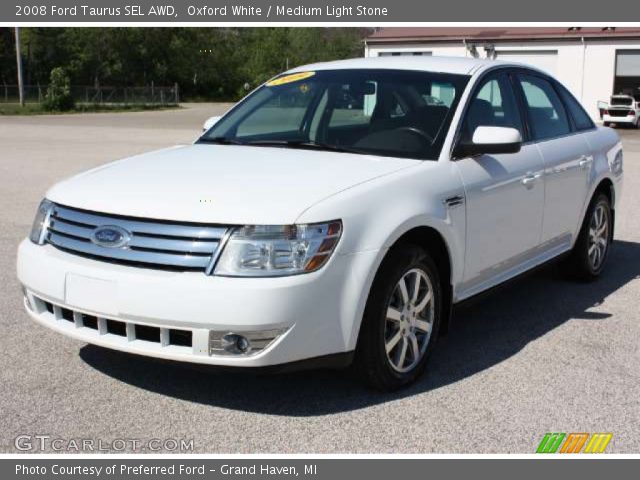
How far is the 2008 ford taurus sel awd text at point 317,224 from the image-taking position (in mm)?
3615

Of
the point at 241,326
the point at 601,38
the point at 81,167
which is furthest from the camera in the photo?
the point at 601,38

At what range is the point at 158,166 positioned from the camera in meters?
4.42

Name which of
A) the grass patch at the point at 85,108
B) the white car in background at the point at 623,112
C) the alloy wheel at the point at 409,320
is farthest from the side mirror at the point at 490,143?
the grass patch at the point at 85,108

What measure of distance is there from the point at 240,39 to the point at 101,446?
9246 cm

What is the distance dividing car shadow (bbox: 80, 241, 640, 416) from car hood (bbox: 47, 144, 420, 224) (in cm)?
70

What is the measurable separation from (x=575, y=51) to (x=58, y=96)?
3016 cm

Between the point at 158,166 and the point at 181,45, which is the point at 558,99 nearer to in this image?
the point at 158,166

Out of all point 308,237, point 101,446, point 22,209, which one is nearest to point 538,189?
point 308,237

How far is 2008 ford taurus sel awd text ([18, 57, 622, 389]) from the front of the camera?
3.62m

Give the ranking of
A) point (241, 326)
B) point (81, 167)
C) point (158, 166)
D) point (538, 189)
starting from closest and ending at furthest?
point (241, 326) → point (158, 166) → point (538, 189) → point (81, 167)

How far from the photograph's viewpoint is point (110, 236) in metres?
3.79

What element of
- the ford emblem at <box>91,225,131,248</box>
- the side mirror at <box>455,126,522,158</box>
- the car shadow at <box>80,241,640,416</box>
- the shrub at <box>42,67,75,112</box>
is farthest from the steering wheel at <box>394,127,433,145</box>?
the shrub at <box>42,67,75,112</box>

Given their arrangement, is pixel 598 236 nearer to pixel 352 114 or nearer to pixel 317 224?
pixel 352 114

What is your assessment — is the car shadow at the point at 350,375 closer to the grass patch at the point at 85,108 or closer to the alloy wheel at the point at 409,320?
the alloy wheel at the point at 409,320
